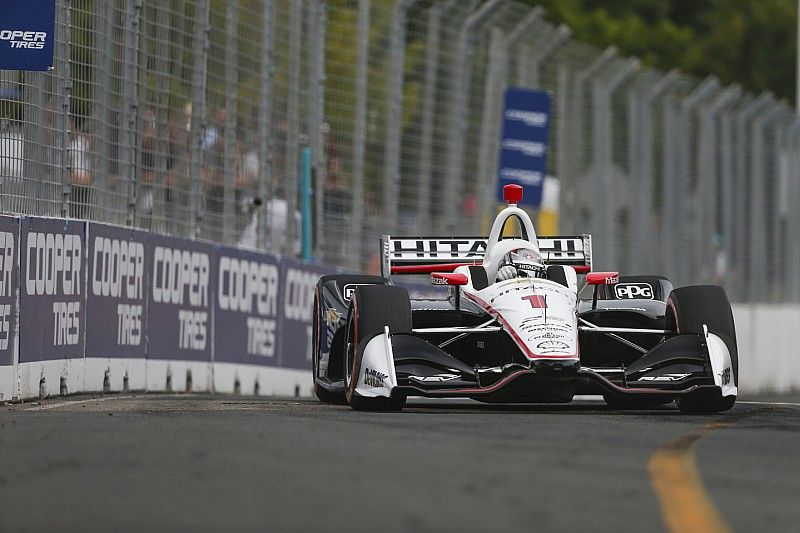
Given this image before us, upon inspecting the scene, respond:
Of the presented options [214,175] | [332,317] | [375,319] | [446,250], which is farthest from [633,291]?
[214,175]

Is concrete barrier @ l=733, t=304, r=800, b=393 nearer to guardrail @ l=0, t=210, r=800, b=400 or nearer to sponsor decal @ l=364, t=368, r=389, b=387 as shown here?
guardrail @ l=0, t=210, r=800, b=400

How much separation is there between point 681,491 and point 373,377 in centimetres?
496

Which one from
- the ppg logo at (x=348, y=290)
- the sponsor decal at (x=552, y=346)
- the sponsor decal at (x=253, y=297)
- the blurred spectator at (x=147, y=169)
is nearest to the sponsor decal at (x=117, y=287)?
the blurred spectator at (x=147, y=169)

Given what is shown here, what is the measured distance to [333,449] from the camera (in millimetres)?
8578

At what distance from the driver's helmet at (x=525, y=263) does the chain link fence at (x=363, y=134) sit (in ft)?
9.78

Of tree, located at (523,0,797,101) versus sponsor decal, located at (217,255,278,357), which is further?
tree, located at (523,0,797,101)

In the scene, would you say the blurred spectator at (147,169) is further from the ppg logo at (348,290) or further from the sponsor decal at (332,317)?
the sponsor decal at (332,317)

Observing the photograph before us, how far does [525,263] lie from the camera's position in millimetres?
13219

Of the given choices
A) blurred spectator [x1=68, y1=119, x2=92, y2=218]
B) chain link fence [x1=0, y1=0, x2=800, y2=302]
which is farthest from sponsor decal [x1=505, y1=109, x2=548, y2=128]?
blurred spectator [x1=68, y1=119, x2=92, y2=218]

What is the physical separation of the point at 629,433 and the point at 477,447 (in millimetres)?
1416

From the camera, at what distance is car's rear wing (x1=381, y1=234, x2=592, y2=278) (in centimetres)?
1440

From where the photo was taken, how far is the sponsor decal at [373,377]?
1194cm

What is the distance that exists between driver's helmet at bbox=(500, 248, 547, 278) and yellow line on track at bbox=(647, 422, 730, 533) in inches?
146

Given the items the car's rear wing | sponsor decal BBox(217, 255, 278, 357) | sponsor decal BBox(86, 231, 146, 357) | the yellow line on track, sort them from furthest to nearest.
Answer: sponsor decal BBox(217, 255, 278, 357)
the car's rear wing
sponsor decal BBox(86, 231, 146, 357)
the yellow line on track
